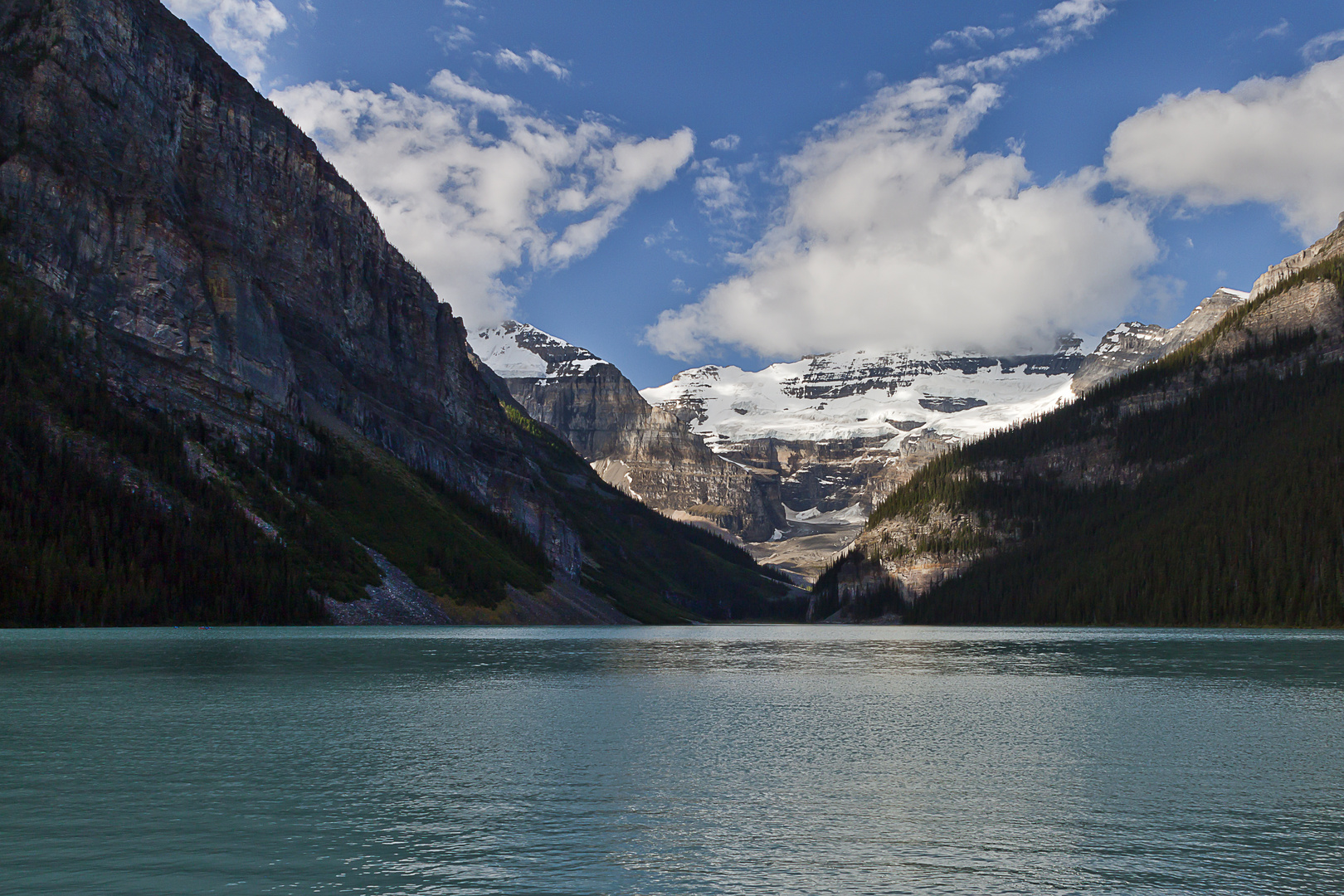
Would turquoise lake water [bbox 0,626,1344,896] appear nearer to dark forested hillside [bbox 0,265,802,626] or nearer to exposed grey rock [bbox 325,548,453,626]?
dark forested hillside [bbox 0,265,802,626]

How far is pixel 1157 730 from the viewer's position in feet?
145

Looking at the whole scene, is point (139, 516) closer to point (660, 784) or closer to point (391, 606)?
point (391, 606)

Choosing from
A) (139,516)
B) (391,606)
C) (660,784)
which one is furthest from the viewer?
(391,606)

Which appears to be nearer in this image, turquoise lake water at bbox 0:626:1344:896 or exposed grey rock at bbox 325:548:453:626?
turquoise lake water at bbox 0:626:1344:896

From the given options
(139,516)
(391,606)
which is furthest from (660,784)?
(391,606)

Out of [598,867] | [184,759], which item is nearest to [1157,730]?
[598,867]

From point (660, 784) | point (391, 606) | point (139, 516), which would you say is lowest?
point (660, 784)

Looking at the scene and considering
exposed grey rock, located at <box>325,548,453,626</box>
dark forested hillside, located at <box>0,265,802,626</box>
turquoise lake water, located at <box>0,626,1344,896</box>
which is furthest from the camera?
exposed grey rock, located at <box>325,548,453,626</box>

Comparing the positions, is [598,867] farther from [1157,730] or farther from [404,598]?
[404,598]

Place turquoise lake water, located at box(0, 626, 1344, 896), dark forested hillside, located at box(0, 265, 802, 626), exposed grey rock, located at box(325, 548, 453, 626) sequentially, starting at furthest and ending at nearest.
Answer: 1. exposed grey rock, located at box(325, 548, 453, 626)
2. dark forested hillside, located at box(0, 265, 802, 626)
3. turquoise lake water, located at box(0, 626, 1344, 896)

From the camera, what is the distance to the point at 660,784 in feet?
107

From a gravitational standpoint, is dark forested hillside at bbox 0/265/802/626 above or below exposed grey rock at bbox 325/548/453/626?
above

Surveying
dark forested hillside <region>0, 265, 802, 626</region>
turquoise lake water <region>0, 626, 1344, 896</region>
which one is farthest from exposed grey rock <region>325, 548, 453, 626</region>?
turquoise lake water <region>0, 626, 1344, 896</region>

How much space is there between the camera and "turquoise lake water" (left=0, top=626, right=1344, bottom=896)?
73.8 ft
